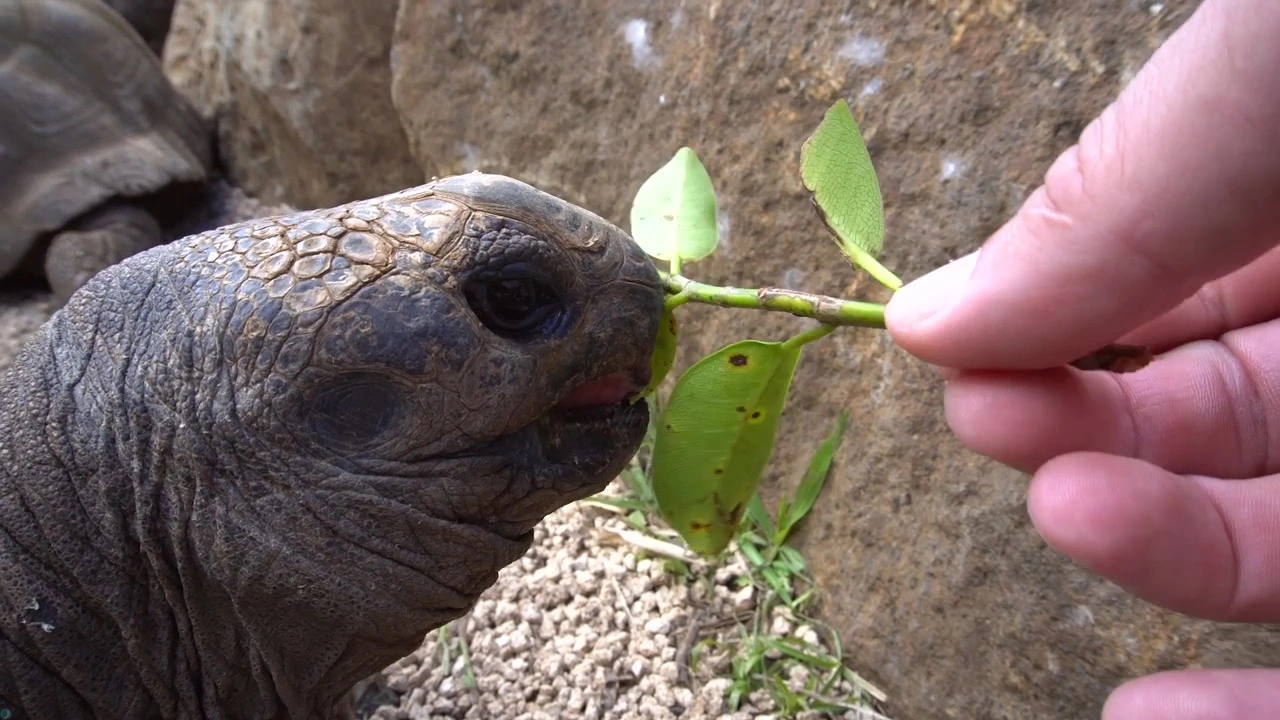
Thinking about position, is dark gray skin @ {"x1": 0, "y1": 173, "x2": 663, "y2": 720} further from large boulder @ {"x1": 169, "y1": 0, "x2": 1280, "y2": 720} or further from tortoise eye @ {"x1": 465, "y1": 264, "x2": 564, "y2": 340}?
large boulder @ {"x1": 169, "y1": 0, "x2": 1280, "y2": 720}

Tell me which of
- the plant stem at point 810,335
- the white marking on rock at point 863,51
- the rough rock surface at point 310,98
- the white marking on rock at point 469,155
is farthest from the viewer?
the rough rock surface at point 310,98

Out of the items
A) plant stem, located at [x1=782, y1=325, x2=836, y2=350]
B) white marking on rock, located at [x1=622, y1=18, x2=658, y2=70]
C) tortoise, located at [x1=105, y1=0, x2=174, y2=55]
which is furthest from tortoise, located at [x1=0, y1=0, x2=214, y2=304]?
plant stem, located at [x1=782, y1=325, x2=836, y2=350]

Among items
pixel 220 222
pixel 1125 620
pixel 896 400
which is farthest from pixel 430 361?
pixel 220 222

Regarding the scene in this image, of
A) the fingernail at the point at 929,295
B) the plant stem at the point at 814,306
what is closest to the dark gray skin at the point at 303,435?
the plant stem at the point at 814,306

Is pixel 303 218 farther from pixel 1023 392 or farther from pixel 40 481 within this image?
pixel 1023 392

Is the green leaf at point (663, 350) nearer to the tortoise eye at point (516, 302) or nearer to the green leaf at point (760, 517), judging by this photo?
the tortoise eye at point (516, 302)
